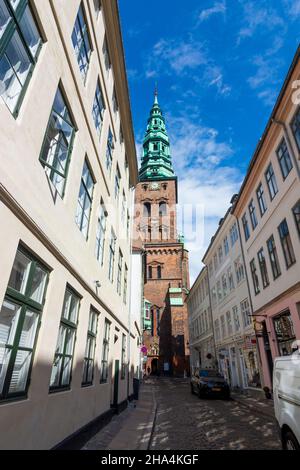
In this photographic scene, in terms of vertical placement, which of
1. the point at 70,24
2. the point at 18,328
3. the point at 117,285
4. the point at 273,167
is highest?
the point at 273,167

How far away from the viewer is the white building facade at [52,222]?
154 inches

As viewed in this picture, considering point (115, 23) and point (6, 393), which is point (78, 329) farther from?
point (115, 23)

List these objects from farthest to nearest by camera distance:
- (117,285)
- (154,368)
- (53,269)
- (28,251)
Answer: (154,368) < (117,285) < (53,269) < (28,251)

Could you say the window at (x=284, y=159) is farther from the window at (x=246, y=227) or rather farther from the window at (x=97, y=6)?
the window at (x=97, y=6)

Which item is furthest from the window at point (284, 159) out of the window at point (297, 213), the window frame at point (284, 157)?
the window at point (297, 213)

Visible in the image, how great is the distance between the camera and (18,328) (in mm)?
4039

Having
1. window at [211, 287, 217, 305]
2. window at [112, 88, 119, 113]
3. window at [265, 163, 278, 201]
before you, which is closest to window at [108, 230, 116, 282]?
window at [112, 88, 119, 113]

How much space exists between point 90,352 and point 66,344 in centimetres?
203

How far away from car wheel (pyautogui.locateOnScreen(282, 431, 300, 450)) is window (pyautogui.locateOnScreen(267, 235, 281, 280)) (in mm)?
10118

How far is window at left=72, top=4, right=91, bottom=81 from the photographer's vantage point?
7184mm

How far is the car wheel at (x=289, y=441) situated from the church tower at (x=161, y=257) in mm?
35061

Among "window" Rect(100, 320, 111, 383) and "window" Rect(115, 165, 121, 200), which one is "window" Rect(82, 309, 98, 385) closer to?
"window" Rect(100, 320, 111, 383)

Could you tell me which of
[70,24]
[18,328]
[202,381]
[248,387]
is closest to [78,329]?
[18,328]

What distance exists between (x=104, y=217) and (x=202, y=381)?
13300 millimetres
